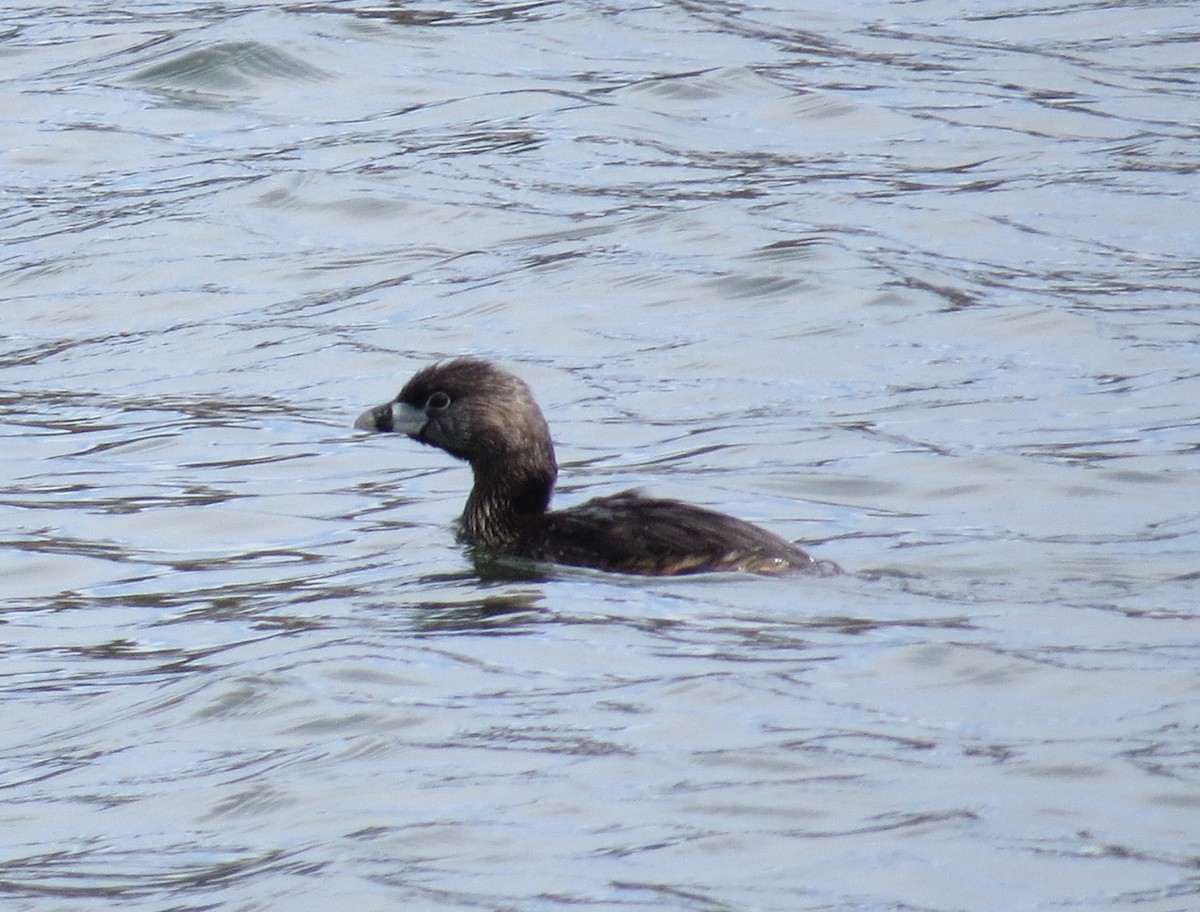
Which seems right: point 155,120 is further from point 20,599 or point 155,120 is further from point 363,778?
point 363,778

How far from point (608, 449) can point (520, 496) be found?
1885mm

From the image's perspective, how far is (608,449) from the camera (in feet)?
37.6

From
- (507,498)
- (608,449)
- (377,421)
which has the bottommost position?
(608,449)

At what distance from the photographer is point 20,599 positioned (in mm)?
9117

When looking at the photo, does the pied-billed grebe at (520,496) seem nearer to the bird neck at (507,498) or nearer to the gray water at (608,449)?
the bird neck at (507,498)

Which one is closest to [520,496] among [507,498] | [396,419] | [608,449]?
[507,498]

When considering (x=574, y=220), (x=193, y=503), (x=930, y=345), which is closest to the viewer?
(x=193, y=503)

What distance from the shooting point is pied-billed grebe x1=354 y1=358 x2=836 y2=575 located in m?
8.77

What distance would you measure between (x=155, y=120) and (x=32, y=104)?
4.32ft

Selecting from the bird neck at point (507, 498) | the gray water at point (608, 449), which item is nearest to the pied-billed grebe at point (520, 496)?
the bird neck at point (507, 498)

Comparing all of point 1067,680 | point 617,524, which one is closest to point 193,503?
point 617,524

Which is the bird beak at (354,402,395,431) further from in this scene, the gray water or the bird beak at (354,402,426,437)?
the gray water

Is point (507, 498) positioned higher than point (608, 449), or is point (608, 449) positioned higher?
point (507, 498)

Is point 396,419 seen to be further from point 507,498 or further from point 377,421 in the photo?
point 507,498
